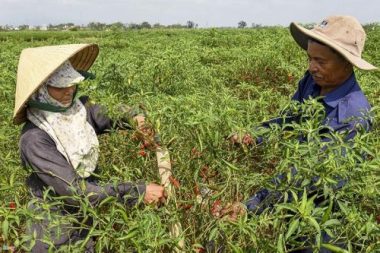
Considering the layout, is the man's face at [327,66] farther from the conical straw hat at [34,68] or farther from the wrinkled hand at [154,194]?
the conical straw hat at [34,68]

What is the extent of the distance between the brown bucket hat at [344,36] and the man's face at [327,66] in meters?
0.06

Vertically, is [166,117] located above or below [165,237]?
above

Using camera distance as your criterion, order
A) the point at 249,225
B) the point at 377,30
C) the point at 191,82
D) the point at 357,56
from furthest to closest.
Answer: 1. the point at 377,30
2. the point at 191,82
3. the point at 357,56
4. the point at 249,225

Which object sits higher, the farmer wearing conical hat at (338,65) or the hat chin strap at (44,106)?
the farmer wearing conical hat at (338,65)

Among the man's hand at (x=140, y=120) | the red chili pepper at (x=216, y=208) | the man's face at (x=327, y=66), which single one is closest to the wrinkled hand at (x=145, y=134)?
the man's hand at (x=140, y=120)

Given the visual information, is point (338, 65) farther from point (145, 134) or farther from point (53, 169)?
point (53, 169)

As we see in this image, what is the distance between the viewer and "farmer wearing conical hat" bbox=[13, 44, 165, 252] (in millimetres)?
2143

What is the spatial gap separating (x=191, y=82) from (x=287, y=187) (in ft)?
8.60

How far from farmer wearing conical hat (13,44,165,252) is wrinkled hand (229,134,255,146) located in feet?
1.31

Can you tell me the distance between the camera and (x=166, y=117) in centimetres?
228

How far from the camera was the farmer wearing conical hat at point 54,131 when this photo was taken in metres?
2.14

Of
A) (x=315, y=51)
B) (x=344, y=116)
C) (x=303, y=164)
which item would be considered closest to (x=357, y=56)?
(x=315, y=51)

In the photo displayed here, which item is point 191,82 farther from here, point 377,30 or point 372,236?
point 377,30

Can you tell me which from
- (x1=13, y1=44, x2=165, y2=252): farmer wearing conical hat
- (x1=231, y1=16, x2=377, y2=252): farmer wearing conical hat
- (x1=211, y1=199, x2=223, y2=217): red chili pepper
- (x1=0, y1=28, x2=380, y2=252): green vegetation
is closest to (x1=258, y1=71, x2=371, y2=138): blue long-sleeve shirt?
(x1=231, y1=16, x2=377, y2=252): farmer wearing conical hat
